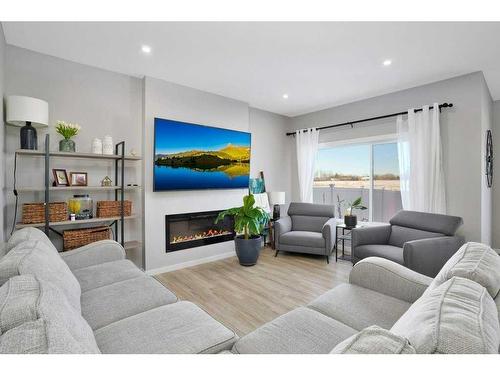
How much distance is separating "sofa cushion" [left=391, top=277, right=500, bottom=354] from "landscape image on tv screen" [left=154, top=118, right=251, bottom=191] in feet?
10.1

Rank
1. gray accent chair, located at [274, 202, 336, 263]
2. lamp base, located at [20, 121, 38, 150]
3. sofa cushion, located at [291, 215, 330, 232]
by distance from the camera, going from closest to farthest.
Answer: lamp base, located at [20, 121, 38, 150] < gray accent chair, located at [274, 202, 336, 263] < sofa cushion, located at [291, 215, 330, 232]

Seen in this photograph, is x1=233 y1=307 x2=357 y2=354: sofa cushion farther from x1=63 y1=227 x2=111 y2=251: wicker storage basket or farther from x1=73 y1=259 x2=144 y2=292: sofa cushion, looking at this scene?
x1=63 y1=227 x2=111 y2=251: wicker storage basket

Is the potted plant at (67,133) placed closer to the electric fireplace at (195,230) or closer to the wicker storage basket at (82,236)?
the wicker storage basket at (82,236)

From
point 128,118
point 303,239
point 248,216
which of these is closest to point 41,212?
point 128,118

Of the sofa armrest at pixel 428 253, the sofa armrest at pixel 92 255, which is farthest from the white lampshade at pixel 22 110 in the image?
the sofa armrest at pixel 428 253

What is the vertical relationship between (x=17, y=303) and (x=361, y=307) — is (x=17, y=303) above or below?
above

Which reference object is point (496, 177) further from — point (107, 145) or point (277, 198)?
point (107, 145)

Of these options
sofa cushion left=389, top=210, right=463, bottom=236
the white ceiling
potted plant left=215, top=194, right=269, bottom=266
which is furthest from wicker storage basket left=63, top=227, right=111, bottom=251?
sofa cushion left=389, top=210, right=463, bottom=236

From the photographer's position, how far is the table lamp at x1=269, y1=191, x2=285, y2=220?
4574mm

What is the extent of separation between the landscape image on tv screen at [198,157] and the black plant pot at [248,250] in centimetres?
97

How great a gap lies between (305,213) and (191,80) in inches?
111

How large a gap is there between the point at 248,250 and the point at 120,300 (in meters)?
2.15

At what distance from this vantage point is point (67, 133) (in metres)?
2.62

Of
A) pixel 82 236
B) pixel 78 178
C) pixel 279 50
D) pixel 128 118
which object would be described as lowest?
pixel 82 236
